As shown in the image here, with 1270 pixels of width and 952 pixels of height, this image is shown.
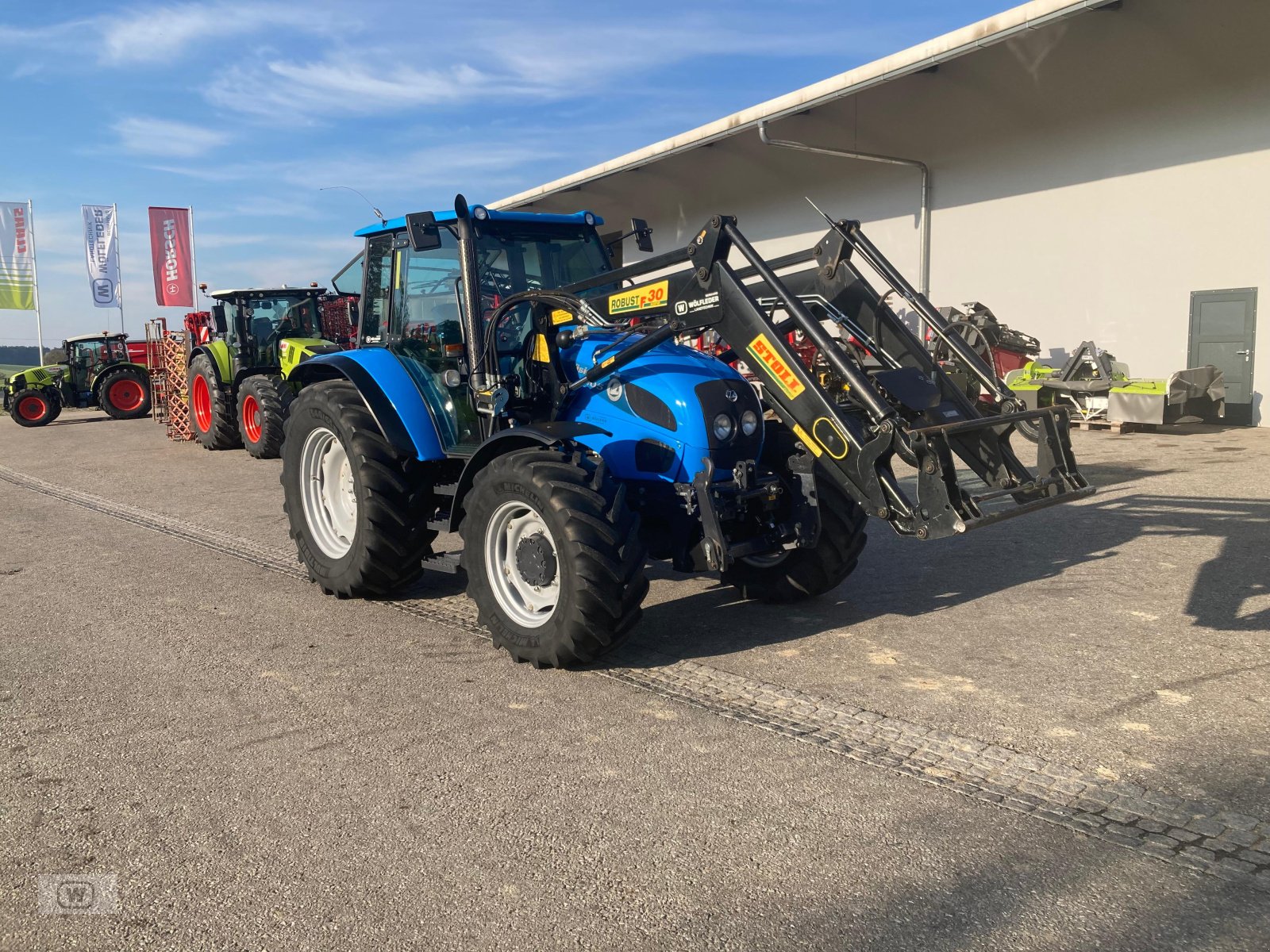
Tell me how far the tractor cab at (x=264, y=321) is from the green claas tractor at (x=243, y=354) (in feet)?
0.04

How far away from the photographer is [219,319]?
611 inches

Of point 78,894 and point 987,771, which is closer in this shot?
point 78,894

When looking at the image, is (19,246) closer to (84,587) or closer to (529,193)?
(529,193)

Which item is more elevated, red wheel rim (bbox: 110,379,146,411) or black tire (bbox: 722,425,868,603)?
red wheel rim (bbox: 110,379,146,411)

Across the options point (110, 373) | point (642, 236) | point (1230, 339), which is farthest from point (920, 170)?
point (110, 373)

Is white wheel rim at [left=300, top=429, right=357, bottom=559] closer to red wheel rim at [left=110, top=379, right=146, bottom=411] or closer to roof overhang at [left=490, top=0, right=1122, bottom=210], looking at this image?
roof overhang at [left=490, top=0, right=1122, bottom=210]

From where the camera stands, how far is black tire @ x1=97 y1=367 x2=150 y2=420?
70.3 feet

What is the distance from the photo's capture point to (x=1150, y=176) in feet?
48.9

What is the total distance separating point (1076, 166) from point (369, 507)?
1391cm

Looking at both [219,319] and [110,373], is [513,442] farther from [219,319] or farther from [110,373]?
[110,373]

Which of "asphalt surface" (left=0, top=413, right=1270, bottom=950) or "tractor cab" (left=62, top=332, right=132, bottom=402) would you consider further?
"tractor cab" (left=62, top=332, right=132, bottom=402)

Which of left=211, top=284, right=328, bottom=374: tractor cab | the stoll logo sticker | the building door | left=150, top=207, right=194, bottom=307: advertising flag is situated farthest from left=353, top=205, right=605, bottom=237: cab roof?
left=150, top=207, right=194, bottom=307: advertising flag

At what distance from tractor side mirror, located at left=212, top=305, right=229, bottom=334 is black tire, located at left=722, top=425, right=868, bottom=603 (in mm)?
11951

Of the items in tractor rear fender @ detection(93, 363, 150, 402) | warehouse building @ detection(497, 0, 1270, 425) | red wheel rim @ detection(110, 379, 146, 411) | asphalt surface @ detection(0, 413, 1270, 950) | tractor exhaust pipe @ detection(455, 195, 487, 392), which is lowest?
asphalt surface @ detection(0, 413, 1270, 950)
